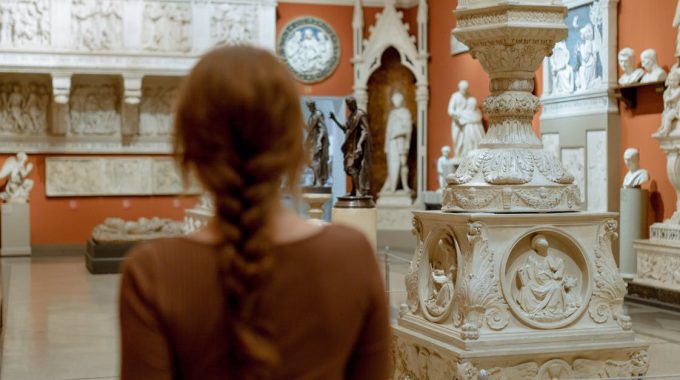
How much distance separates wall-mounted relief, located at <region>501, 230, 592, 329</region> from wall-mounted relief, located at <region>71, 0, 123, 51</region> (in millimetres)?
12727

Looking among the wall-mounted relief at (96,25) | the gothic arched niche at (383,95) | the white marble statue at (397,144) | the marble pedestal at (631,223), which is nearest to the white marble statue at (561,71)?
the marble pedestal at (631,223)

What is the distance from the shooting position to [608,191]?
12500 millimetres

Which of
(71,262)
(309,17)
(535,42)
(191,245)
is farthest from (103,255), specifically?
(191,245)

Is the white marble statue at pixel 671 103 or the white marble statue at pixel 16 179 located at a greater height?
the white marble statue at pixel 671 103

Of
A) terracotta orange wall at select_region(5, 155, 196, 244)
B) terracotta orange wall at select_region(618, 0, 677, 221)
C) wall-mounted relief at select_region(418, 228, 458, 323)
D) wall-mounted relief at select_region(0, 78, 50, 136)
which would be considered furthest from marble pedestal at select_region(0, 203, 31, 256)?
wall-mounted relief at select_region(418, 228, 458, 323)

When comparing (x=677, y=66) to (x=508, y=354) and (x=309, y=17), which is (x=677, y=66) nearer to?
(x=508, y=354)

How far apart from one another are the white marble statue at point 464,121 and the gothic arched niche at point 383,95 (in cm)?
291

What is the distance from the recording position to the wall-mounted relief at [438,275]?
628cm

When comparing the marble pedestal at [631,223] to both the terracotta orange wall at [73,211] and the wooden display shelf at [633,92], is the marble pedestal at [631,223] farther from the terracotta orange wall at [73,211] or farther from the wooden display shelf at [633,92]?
the terracotta orange wall at [73,211]

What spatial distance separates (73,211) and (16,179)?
1308 millimetres

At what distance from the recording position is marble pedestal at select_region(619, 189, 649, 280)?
37.3 ft

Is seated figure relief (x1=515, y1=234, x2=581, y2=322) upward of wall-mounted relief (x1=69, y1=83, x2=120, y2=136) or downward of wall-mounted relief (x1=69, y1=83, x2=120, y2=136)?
downward

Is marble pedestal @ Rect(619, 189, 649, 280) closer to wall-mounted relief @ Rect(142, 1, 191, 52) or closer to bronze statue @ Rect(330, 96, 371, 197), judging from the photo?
bronze statue @ Rect(330, 96, 371, 197)

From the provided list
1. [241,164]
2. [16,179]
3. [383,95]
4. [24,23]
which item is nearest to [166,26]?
[24,23]
